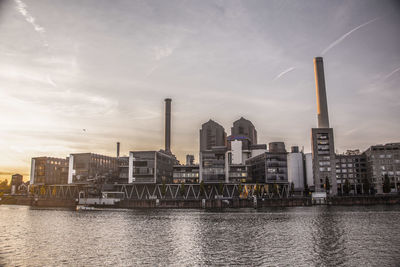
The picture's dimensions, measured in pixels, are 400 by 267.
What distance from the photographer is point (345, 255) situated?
1636 inches

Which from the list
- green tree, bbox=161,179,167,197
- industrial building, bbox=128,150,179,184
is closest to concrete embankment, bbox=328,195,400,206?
green tree, bbox=161,179,167,197

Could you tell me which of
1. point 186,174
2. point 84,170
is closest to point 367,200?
point 186,174

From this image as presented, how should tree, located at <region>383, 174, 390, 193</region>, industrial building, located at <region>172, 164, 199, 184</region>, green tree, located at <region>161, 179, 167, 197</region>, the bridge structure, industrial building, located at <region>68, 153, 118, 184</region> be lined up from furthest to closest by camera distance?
tree, located at <region>383, 174, 390, 193</region> < industrial building, located at <region>68, 153, 118, 184</region> < industrial building, located at <region>172, 164, 199, 184</region> < the bridge structure < green tree, located at <region>161, 179, 167, 197</region>

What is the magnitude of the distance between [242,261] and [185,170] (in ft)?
489

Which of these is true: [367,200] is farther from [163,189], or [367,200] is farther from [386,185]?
[163,189]

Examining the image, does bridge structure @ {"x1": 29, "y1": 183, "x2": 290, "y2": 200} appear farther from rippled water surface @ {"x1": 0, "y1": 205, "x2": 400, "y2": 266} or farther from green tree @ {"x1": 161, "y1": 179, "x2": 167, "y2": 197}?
rippled water surface @ {"x1": 0, "y1": 205, "x2": 400, "y2": 266}

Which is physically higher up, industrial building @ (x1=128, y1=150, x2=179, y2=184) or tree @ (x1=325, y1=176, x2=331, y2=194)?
industrial building @ (x1=128, y1=150, x2=179, y2=184)

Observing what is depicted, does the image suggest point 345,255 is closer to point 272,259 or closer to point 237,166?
point 272,259

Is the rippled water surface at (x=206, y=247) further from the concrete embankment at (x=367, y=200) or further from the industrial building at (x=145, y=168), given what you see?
the concrete embankment at (x=367, y=200)

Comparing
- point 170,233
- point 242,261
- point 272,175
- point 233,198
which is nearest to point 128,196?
point 233,198

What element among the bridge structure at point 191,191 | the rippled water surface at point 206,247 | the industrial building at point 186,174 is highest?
the industrial building at point 186,174

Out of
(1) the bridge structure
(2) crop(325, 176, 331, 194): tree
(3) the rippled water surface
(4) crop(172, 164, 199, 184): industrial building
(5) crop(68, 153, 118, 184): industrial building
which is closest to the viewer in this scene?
(3) the rippled water surface

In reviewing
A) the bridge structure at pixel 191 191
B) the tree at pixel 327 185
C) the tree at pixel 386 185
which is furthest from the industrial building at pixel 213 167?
the tree at pixel 386 185

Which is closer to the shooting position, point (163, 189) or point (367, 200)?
point (163, 189)
